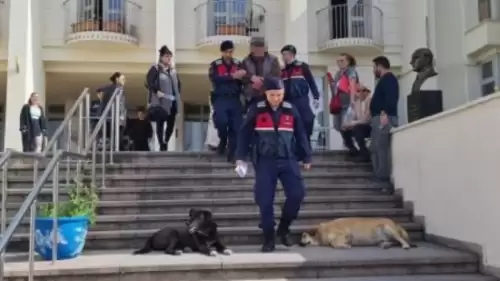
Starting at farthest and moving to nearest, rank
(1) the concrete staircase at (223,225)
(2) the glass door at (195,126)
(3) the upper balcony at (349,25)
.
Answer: (2) the glass door at (195,126) < (3) the upper balcony at (349,25) < (1) the concrete staircase at (223,225)

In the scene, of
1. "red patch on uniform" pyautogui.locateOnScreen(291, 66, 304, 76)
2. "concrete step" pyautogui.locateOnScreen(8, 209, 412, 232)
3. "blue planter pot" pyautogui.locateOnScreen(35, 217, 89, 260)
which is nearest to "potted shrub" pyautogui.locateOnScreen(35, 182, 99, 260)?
"blue planter pot" pyautogui.locateOnScreen(35, 217, 89, 260)

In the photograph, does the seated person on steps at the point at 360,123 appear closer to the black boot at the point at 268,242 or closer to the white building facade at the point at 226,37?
the black boot at the point at 268,242

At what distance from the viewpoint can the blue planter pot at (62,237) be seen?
17.3ft

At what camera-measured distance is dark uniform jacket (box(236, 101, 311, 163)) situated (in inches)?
217

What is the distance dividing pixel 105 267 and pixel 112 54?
10906mm

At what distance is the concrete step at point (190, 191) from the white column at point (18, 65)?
22.8 feet

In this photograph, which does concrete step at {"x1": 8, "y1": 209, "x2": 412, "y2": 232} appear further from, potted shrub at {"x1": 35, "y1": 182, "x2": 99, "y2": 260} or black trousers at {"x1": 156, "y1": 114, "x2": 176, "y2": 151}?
black trousers at {"x1": 156, "y1": 114, "x2": 176, "y2": 151}

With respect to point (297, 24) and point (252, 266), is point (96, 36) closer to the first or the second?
point (297, 24)

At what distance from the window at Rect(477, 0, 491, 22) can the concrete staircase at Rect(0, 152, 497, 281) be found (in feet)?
27.1

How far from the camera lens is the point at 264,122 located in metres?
5.54

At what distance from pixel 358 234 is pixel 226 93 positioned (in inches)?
106

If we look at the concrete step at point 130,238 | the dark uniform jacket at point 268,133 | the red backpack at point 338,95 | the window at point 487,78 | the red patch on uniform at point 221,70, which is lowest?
the concrete step at point 130,238

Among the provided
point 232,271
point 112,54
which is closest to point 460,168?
point 232,271

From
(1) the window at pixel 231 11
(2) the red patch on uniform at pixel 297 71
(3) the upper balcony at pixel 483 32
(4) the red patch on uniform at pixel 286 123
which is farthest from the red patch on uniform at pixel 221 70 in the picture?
(3) the upper balcony at pixel 483 32
